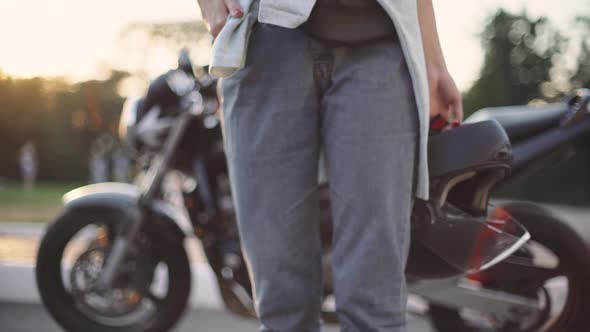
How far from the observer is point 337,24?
0.92 metres

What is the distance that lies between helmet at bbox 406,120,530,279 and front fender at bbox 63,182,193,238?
810 mm

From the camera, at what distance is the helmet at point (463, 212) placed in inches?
43.1

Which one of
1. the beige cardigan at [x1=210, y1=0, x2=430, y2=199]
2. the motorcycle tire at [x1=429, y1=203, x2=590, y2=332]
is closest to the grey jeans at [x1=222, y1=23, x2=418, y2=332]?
the beige cardigan at [x1=210, y1=0, x2=430, y2=199]

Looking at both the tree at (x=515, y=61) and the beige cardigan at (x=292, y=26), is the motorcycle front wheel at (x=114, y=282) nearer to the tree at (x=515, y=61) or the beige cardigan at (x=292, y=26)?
the beige cardigan at (x=292, y=26)

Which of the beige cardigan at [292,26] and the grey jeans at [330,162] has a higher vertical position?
the beige cardigan at [292,26]

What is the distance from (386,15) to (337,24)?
0.08m

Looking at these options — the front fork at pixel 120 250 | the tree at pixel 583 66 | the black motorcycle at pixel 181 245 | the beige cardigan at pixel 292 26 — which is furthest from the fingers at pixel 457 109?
the tree at pixel 583 66

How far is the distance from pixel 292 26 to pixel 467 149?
1.42 feet

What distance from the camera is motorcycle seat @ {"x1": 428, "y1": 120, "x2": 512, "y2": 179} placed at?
1089mm

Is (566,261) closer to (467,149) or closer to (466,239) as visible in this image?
(466,239)

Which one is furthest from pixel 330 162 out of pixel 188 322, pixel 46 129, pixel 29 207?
pixel 46 129

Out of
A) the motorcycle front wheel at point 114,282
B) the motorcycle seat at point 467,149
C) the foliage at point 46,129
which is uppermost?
the motorcycle seat at point 467,149

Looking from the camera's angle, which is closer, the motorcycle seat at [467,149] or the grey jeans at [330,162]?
the grey jeans at [330,162]

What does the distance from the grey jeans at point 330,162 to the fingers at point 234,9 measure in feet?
0.17
